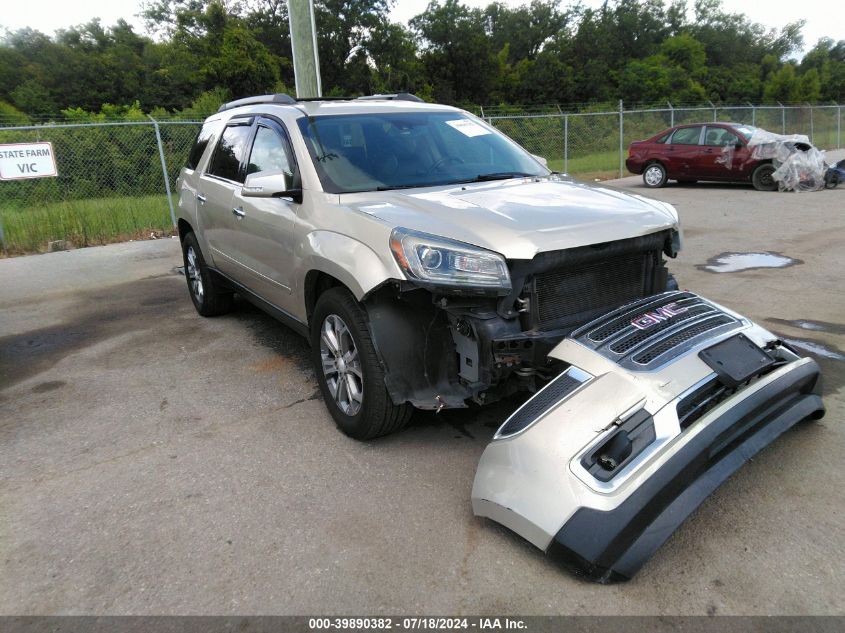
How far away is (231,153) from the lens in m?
5.00

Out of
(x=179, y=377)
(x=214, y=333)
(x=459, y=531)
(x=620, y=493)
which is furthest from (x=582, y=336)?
(x=214, y=333)

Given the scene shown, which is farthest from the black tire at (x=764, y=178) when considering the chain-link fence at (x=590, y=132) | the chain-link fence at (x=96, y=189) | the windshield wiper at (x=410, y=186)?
the windshield wiper at (x=410, y=186)

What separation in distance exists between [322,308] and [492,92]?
4751 cm

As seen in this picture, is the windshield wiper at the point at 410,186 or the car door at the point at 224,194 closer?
the windshield wiper at the point at 410,186

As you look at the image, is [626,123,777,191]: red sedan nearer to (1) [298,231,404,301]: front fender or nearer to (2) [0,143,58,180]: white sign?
(2) [0,143,58,180]: white sign

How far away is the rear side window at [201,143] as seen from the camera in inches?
220

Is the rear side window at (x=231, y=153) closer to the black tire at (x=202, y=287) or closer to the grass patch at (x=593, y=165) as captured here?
the black tire at (x=202, y=287)

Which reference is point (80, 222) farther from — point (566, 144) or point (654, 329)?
point (566, 144)

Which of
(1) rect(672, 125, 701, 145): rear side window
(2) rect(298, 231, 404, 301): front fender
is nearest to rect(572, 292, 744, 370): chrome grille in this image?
(2) rect(298, 231, 404, 301): front fender

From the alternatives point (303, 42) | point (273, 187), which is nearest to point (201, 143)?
point (273, 187)

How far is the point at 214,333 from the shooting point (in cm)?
574

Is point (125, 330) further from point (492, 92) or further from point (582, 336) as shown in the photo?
point (492, 92)

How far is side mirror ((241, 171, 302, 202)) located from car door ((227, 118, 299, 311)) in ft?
0.26

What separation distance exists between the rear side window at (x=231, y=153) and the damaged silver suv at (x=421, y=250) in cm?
10
